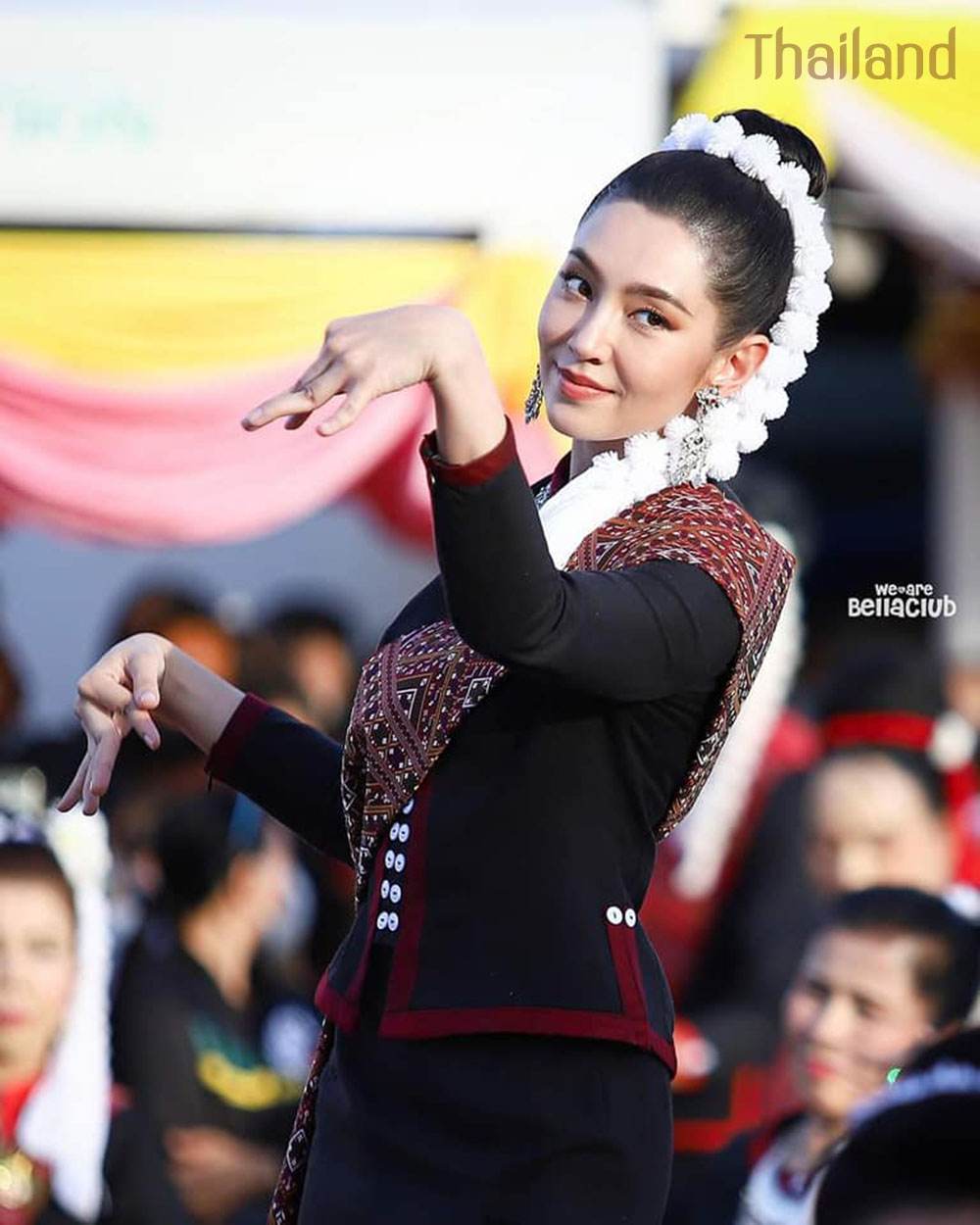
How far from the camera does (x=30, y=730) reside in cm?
583

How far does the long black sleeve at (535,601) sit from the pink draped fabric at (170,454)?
3307mm

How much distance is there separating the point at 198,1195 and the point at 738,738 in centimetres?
139

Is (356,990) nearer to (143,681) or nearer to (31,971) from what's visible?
(143,681)

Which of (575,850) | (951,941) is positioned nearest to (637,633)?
(575,850)

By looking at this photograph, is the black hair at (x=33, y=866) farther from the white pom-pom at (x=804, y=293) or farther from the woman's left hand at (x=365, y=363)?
the woman's left hand at (x=365, y=363)

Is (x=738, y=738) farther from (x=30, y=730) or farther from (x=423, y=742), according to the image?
(x=423, y=742)

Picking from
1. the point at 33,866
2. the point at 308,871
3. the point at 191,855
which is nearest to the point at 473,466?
the point at 33,866

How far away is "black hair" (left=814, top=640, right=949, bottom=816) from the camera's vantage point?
172 inches

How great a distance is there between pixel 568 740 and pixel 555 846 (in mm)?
78

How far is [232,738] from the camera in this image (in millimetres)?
1983

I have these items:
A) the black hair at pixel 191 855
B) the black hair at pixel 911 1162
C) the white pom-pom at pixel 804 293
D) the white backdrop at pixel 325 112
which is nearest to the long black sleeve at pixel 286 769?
the white pom-pom at pixel 804 293

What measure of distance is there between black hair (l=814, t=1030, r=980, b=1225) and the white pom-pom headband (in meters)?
0.74

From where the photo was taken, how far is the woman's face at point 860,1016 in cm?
332

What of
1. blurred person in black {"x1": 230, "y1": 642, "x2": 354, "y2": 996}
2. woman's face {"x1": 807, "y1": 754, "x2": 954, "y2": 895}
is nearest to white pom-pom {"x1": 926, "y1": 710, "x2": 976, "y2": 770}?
woman's face {"x1": 807, "y1": 754, "x2": 954, "y2": 895}
